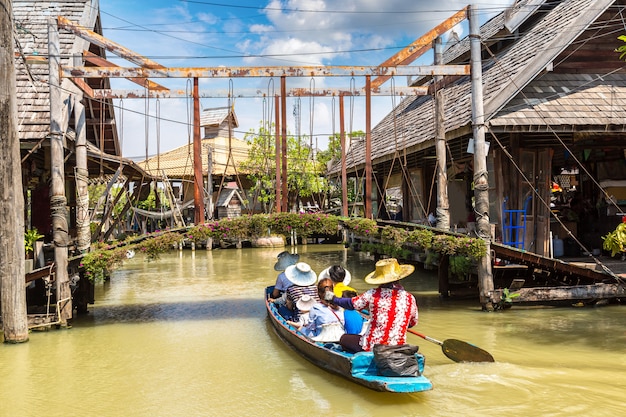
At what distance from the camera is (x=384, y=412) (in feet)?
22.0

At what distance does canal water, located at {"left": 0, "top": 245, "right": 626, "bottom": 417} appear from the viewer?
6.93 meters

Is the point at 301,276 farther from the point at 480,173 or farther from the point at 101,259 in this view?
the point at 480,173

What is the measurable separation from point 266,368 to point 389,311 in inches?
107

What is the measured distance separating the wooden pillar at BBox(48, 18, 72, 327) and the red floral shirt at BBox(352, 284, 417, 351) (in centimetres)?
710

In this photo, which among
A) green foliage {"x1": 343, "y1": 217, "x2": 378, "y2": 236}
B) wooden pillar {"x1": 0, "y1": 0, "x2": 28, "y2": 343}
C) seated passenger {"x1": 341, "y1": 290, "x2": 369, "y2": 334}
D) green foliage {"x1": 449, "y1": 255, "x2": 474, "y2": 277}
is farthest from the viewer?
green foliage {"x1": 449, "y1": 255, "x2": 474, "y2": 277}

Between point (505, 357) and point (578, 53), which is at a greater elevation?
point (578, 53)

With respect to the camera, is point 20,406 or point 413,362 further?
point 20,406

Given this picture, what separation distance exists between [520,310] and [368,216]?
387 centimetres

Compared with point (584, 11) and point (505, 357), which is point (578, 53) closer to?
point (584, 11)

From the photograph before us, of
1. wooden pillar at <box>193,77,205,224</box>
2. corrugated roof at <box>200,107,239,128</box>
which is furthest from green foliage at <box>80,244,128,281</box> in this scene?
corrugated roof at <box>200,107,239,128</box>

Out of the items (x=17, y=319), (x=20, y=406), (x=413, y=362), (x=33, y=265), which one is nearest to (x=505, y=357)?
(x=413, y=362)

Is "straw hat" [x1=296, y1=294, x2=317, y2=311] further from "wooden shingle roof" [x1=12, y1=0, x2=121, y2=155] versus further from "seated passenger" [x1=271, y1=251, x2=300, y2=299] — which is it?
"wooden shingle roof" [x1=12, y1=0, x2=121, y2=155]

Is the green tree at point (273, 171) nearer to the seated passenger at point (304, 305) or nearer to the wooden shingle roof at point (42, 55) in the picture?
the wooden shingle roof at point (42, 55)

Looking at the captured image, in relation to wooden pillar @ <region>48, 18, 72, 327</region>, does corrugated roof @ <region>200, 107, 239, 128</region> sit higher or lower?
higher
